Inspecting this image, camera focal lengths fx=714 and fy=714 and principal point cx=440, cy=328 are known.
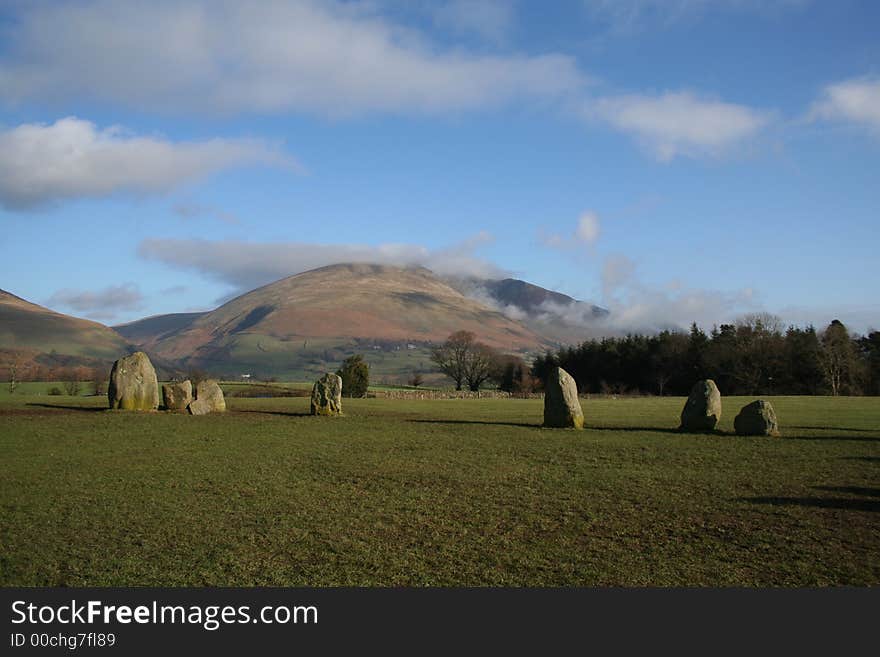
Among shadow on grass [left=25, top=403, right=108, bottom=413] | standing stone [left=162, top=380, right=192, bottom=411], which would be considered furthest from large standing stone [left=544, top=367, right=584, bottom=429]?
shadow on grass [left=25, top=403, right=108, bottom=413]

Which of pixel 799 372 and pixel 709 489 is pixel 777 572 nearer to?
pixel 709 489

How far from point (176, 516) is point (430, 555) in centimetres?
449

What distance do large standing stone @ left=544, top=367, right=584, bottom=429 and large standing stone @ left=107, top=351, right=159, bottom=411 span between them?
1635cm

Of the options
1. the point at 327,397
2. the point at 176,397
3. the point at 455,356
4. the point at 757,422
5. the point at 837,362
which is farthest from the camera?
the point at 455,356

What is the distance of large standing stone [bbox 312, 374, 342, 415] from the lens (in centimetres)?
3138

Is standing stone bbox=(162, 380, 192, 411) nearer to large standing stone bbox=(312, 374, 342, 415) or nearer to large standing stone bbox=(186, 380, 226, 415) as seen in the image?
large standing stone bbox=(186, 380, 226, 415)

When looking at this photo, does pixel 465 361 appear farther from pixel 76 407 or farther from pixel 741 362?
pixel 76 407

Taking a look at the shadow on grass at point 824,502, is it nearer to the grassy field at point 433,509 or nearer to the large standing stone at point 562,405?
the grassy field at point 433,509

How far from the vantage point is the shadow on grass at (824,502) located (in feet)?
39.2

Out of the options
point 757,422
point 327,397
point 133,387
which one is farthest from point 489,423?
point 133,387

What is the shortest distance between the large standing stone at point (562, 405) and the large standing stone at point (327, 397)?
384 inches

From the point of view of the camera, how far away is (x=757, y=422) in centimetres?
2344

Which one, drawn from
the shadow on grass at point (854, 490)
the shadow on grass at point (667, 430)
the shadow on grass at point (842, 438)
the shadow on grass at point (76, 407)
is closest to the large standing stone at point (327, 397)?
the shadow on grass at point (76, 407)

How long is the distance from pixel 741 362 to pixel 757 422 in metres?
50.5
